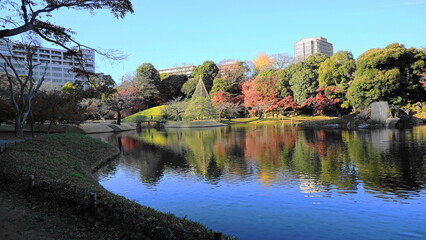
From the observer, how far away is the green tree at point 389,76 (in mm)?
30453

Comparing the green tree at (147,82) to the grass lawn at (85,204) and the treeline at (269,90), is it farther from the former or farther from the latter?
the grass lawn at (85,204)

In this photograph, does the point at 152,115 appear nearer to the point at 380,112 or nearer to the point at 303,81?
the point at 303,81

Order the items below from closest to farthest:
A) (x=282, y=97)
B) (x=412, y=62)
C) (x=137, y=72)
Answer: (x=412, y=62) → (x=282, y=97) → (x=137, y=72)

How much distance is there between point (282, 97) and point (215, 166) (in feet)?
110

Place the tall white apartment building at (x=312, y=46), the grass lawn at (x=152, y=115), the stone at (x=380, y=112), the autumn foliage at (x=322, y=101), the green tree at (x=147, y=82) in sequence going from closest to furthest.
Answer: the stone at (x=380, y=112)
the autumn foliage at (x=322, y=101)
the grass lawn at (x=152, y=115)
the green tree at (x=147, y=82)
the tall white apartment building at (x=312, y=46)

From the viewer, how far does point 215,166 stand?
11312mm

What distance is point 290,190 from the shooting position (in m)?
7.71

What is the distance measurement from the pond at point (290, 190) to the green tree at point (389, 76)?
62.9ft

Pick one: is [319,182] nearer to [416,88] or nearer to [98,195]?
[98,195]

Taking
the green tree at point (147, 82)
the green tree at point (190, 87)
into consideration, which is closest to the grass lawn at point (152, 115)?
the green tree at point (147, 82)

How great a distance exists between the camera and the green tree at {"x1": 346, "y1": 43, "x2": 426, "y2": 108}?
30.5 m

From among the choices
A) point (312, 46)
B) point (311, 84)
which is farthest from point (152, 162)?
point (312, 46)

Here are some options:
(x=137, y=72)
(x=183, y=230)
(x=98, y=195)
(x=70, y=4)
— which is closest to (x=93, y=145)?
(x=70, y=4)

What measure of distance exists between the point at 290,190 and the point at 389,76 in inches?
1101
